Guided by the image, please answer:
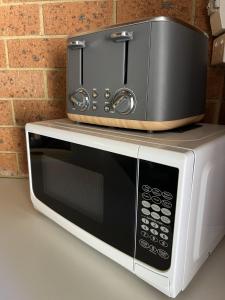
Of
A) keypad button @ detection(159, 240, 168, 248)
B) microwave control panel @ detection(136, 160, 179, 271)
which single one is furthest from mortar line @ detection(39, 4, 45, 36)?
keypad button @ detection(159, 240, 168, 248)

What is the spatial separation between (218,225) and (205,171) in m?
0.21

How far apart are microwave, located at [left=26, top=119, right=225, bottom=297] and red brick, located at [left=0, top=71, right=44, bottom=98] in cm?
38

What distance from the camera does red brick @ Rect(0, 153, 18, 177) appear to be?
108cm

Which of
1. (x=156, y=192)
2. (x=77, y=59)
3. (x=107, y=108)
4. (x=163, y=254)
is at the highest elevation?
(x=77, y=59)

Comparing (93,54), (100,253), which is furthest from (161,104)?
(100,253)

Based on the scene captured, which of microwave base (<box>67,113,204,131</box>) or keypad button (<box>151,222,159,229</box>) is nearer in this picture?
keypad button (<box>151,222,159,229</box>)

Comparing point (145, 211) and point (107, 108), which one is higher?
point (107, 108)

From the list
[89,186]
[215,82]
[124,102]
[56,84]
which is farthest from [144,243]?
[56,84]

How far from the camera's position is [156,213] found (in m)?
0.44

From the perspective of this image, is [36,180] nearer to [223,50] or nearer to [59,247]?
[59,247]

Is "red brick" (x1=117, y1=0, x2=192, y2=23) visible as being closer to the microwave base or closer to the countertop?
the microwave base

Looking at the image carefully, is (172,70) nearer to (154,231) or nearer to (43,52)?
(154,231)

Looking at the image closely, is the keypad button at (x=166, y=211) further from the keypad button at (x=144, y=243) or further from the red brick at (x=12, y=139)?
the red brick at (x=12, y=139)

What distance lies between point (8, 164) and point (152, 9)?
810mm
